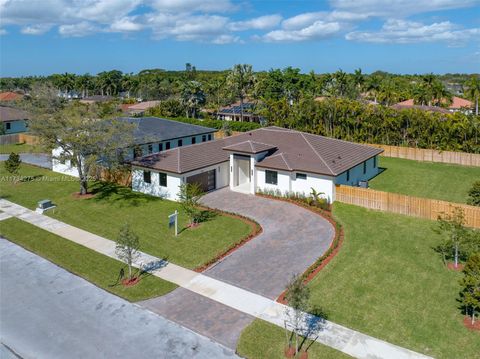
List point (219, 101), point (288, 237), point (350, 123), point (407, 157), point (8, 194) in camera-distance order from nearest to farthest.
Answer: point (288, 237) < point (8, 194) < point (407, 157) < point (350, 123) < point (219, 101)

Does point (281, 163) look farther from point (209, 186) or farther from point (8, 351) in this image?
point (8, 351)

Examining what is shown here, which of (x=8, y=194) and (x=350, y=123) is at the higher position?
(x=350, y=123)

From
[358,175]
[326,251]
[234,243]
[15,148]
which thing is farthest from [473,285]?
[15,148]

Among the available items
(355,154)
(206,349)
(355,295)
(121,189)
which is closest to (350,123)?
(355,154)

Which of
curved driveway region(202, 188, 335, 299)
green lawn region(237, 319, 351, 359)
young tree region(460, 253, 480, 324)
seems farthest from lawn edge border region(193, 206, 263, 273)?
young tree region(460, 253, 480, 324)

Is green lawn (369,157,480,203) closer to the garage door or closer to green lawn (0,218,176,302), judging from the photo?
the garage door

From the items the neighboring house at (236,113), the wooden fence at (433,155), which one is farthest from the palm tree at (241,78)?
the wooden fence at (433,155)

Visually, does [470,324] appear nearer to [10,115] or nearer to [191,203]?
[191,203]

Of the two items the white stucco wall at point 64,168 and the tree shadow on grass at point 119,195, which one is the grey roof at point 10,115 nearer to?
the white stucco wall at point 64,168
